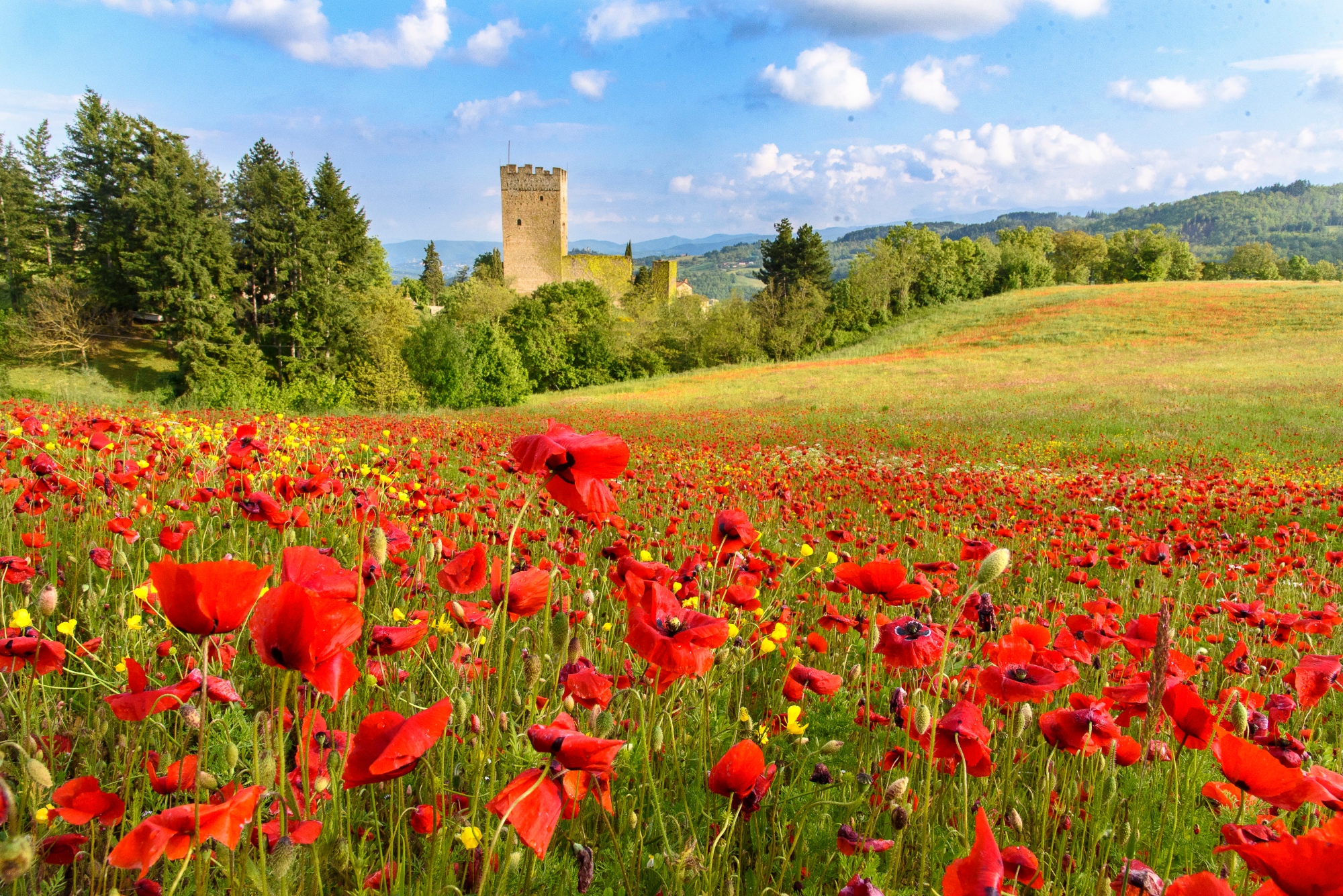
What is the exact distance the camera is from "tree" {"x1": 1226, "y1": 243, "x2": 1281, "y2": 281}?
73250mm

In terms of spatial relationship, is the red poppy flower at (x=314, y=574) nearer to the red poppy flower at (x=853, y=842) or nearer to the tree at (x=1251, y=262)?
the red poppy flower at (x=853, y=842)

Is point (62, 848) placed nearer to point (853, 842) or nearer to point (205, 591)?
point (205, 591)

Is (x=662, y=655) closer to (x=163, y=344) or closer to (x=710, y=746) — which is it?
(x=710, y=746)

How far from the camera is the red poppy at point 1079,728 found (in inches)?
46.7

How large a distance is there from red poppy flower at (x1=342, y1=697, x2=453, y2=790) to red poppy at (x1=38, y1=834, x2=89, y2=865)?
40cm

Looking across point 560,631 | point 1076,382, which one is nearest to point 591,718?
point 560,631

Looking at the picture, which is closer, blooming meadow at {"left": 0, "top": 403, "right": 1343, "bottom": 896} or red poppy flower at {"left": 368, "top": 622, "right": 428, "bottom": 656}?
blooming meadow at {"left": 0, "top": 403, "right": 1343, "bottom": 896}

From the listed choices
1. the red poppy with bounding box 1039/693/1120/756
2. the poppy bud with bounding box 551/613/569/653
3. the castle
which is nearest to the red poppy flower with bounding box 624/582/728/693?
the poppy bud with bounding box 551/613/569/653

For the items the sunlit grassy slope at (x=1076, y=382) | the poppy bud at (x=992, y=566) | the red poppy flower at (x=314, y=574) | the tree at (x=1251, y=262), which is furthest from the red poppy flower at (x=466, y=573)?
the tree at (x=1251, y=262)

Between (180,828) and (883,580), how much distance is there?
1.13 metres

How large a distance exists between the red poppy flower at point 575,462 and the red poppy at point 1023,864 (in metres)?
0.69

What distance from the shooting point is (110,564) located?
199 cm

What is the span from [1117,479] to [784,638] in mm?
6749

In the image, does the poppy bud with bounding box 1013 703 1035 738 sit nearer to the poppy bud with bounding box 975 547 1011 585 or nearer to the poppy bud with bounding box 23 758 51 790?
the poppy bud with bounding box 975 547 1011 585
